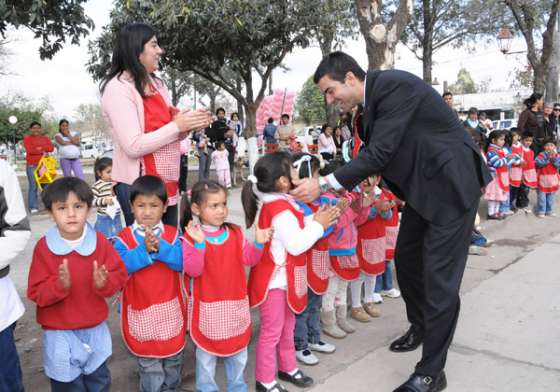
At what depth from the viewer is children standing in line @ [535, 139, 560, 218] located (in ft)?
26.5

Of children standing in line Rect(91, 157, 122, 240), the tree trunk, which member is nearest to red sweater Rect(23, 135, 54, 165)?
children standing in line Rect(91, 157, 122, 240)

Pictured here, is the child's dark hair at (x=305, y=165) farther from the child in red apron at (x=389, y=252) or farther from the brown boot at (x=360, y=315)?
the brown boot at (x=360, y=315)

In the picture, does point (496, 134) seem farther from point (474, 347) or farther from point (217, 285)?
point (217, 285)

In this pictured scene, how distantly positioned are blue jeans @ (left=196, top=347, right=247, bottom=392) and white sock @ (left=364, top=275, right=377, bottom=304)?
1.69 m

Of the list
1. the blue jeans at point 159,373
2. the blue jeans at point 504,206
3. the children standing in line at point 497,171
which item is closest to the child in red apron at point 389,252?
the blue jeans at point 159,373

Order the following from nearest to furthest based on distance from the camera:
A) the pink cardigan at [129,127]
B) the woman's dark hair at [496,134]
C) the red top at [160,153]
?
the pink cardigan at [129,127]
the red top at [160,153]
the woman's dark hair at [496,134]

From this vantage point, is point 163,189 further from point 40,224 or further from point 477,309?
point 40,224

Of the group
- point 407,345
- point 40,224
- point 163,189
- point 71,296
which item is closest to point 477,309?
point 407,345

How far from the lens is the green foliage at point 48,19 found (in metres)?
3.54

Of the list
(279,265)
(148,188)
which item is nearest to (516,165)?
(279,265)

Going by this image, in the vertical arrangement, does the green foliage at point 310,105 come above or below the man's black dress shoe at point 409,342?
above

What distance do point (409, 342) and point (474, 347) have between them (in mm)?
449

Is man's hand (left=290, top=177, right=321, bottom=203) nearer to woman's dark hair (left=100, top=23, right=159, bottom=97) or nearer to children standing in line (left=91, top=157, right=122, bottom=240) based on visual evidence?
woman's dark hair (left=100, top=23, right=159, bottom=97)

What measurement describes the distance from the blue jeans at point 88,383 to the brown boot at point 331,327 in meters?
1.69
